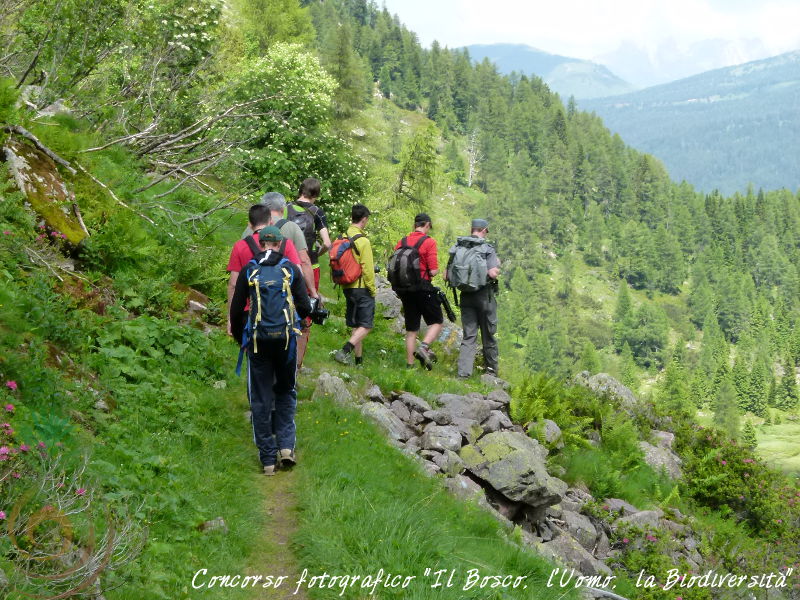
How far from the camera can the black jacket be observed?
6.30 m

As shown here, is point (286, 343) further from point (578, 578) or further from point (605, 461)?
point (605, 461)

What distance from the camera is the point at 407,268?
1045 cm

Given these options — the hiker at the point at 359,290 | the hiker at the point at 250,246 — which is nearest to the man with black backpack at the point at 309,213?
the hiker at the point at 359,290

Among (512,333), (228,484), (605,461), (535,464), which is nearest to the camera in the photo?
(228,484)

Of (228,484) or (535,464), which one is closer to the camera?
(228,484)

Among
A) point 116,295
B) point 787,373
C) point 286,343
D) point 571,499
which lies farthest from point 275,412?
point 787,373

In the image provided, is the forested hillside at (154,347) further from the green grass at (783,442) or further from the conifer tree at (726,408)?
the conifer tree at (726,408)

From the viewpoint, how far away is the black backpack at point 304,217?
8438 mm

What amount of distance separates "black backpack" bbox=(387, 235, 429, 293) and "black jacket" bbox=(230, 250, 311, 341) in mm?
4017

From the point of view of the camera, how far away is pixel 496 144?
622 feet

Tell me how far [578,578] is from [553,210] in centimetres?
19364

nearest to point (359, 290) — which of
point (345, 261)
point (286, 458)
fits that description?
point (345, 261)

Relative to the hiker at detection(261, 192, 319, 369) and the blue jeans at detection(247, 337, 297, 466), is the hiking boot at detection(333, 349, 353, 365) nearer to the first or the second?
the hiker at detection(261, 192, 319, 369)

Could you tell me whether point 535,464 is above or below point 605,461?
above
